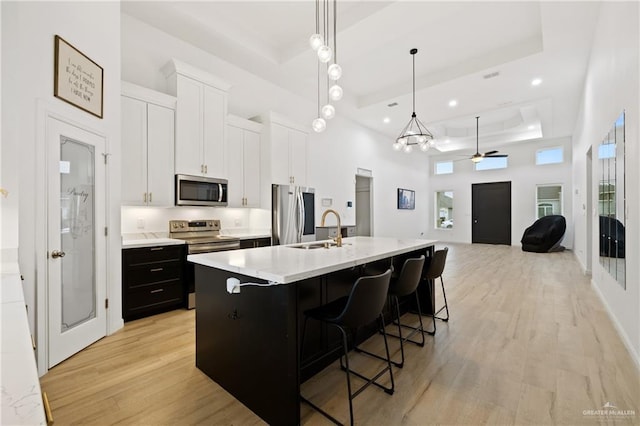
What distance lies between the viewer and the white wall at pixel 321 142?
3.61m

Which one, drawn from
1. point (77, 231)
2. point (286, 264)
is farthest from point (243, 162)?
point (286, 264)

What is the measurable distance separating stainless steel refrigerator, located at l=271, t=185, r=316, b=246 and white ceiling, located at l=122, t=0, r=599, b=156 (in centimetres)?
197

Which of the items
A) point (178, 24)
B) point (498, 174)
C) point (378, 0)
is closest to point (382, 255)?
point (378, 0)

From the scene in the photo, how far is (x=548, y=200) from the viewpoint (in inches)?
359

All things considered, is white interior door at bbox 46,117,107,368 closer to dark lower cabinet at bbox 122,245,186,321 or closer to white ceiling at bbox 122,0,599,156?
dark lower cabinet at bbox 122,245,186,321

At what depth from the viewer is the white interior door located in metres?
2.31

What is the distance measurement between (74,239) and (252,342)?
1995 millimetres

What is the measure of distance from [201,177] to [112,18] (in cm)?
180

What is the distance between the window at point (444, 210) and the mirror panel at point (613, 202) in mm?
7395

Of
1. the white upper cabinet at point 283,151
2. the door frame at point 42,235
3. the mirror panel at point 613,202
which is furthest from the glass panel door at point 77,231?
the mirror panel at point 613,202

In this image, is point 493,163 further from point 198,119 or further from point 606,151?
point 198,119

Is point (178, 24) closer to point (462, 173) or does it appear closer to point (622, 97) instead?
point (622, 97)

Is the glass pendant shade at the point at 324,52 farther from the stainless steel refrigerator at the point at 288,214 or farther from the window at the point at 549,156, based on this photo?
the window at the point at 549,156

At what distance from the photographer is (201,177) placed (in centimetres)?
381
